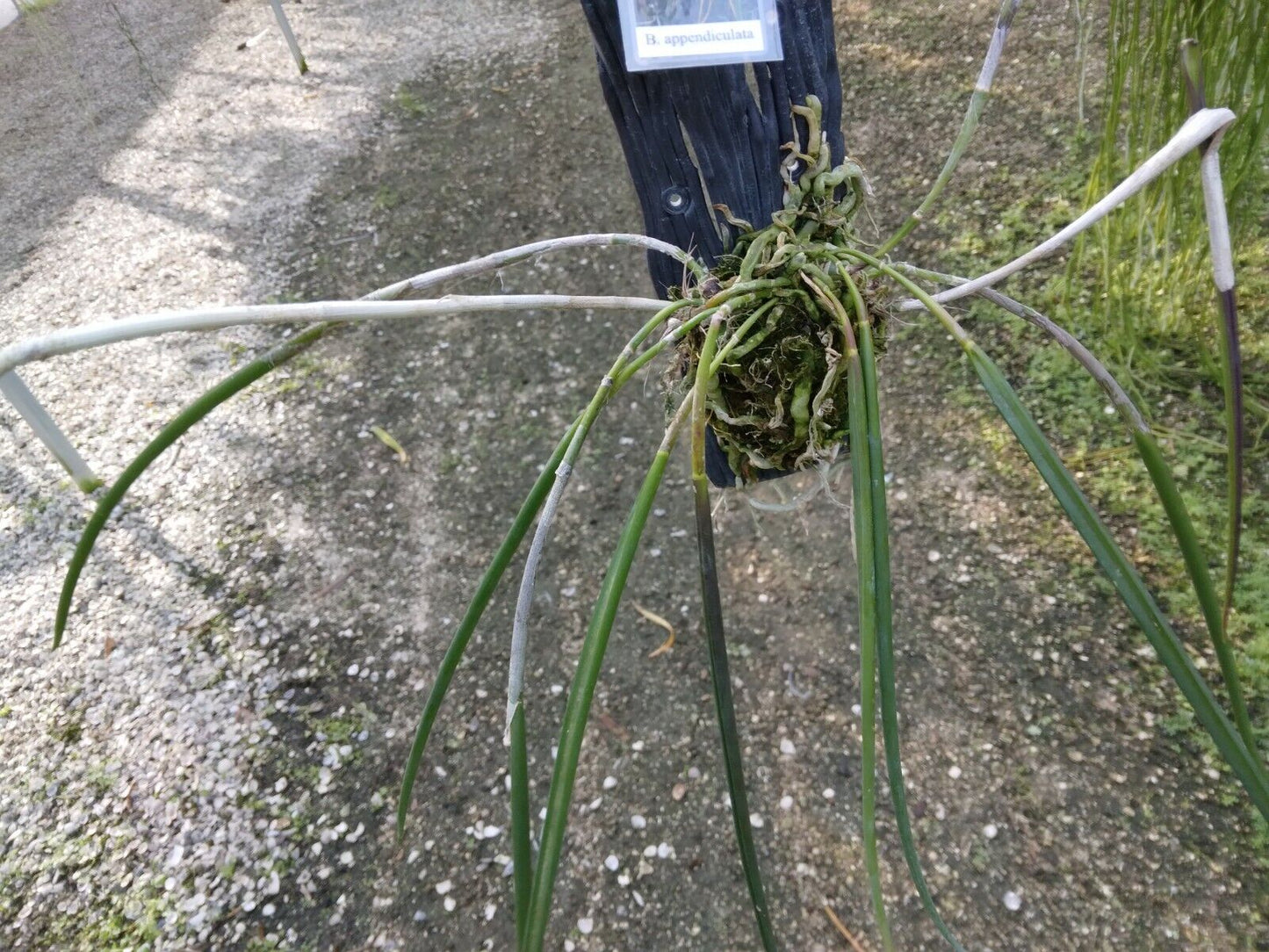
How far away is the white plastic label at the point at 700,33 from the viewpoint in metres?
0.68

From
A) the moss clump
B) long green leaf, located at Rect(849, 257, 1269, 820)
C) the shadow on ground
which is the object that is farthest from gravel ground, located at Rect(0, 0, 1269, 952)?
long green leaf, located at Rect(849, 257, 1269, 820)

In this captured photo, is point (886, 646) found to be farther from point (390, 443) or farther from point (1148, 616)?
point (390, 443)

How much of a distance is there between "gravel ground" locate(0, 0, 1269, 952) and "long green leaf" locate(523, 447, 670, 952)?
658 mm

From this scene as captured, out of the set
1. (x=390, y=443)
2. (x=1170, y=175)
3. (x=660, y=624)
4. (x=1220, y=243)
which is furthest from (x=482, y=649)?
(x=1170, y=175)

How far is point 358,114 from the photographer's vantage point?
7.86 ft

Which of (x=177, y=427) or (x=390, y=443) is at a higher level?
(x=177, y=427)

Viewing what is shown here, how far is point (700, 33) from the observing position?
0.69 m

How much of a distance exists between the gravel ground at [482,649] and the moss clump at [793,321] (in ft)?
1.71

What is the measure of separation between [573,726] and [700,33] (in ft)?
1.86

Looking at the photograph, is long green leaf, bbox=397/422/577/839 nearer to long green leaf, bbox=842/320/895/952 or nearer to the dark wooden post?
long green leaf, bbox=842/320/895/952

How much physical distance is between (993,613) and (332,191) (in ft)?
6.03

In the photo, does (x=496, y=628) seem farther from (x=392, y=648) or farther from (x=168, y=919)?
(x=168, y=919)

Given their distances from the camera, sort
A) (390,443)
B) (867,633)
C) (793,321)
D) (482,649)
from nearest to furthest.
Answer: (867,633), (793,321), (482,649), (390,443)

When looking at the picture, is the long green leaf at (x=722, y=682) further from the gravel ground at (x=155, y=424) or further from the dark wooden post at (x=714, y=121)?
the gravel ground at (x=155, y=424)
